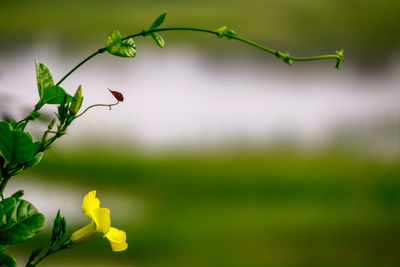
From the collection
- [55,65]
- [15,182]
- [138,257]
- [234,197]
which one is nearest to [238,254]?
[234,197]

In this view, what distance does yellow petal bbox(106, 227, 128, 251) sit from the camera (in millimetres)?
279

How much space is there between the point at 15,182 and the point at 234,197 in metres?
1.06

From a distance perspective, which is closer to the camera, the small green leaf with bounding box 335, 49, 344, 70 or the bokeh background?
the small green leaf with bounding box 335, 49, 344, 70

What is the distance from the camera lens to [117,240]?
0.28 m

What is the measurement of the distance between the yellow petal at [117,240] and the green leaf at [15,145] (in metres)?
0.09

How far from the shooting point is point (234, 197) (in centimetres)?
216

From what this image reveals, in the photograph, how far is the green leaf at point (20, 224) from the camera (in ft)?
0.73

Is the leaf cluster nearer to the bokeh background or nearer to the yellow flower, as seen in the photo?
the yellow flower

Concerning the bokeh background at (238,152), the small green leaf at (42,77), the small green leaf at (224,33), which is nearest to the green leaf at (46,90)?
the small green leaf at (42,77)

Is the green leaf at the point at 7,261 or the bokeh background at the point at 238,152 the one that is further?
the bokeh background at the point at 238,152

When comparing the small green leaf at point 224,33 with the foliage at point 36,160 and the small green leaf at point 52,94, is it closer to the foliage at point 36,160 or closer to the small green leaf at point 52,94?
the foliage at point 36,160

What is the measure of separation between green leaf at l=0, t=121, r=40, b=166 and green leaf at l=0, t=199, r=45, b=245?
27mm

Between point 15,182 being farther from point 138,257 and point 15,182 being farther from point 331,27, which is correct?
point 331,27

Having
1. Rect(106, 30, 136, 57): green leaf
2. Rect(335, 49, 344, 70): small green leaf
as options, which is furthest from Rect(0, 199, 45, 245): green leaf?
Rect(335, 49, 344, 70): small green leaf
